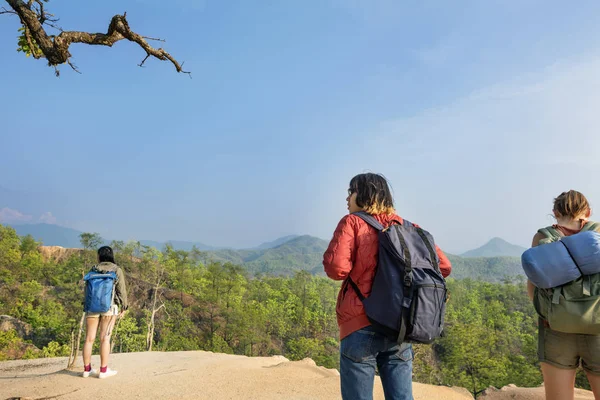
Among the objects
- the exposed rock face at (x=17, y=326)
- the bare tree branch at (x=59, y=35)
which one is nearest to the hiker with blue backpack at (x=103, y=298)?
the bare tree branch at (x=59, y=35)

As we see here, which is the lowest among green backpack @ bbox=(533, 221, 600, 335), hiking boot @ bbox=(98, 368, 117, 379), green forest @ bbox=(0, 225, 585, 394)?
green forest @ bbox=(0, 225, 585, 394)

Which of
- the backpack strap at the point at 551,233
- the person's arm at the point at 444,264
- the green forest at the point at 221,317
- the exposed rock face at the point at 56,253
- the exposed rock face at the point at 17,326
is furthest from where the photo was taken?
the exposed rock face at the point at 56,253

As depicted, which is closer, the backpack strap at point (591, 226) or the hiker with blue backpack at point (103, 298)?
the backpack strap at point (591, 226)

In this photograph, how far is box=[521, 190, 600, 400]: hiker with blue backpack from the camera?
2.46 meters

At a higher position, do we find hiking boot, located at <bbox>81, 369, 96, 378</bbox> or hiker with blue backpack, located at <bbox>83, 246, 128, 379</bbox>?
hiker with blue backpack, located at <bbox>83, 246, 128, 379</bbox>

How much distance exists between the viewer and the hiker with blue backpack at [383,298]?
7.15ft

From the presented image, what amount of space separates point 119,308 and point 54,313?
35.4 meters

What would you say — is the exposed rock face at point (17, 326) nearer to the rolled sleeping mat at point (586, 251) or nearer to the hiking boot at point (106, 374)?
the hiking boot at point (106, 374)

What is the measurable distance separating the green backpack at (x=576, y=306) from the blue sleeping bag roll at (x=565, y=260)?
66mm

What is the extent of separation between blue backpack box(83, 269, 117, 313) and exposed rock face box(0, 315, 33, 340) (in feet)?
96.8

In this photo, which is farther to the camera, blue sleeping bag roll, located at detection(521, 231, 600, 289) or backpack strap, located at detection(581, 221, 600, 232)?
backpack strap, located at detection(581, 221, 600, 232)

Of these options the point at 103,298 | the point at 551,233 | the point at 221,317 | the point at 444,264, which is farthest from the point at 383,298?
the point at 221,317

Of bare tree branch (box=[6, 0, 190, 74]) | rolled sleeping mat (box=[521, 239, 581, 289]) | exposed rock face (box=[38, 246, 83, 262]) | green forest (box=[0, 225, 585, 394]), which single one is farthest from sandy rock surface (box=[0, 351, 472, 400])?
exposed rock face (box=[38, 246, 83, 262])

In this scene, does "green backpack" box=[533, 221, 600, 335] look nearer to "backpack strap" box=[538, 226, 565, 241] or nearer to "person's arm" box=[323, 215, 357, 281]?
"backpack strap" box=[538, 226, 565, 241]
